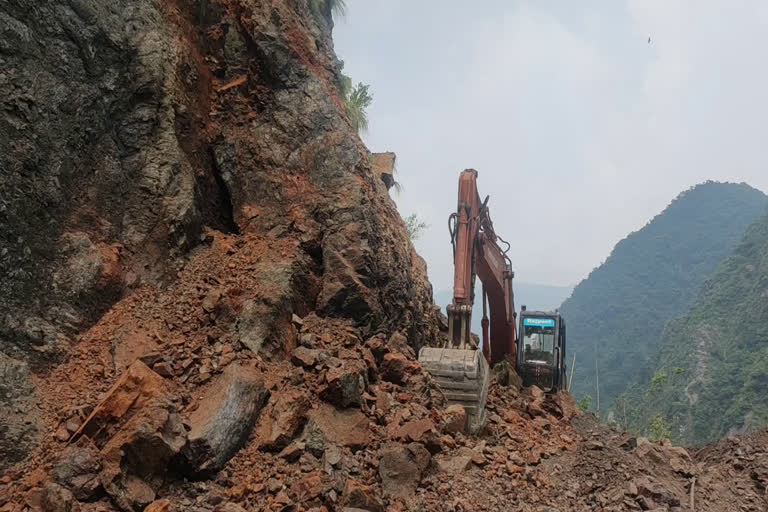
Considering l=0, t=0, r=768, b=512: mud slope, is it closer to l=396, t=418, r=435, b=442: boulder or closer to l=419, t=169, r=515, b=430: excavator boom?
l=396, t=418, r=435, b=442: boulder

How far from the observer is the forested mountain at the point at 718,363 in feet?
130

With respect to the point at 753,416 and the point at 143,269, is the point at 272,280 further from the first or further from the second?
the point at 753,416

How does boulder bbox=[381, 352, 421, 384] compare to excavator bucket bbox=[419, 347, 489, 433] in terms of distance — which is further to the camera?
excavator bucket bbox=[419, 347, 489, 433]

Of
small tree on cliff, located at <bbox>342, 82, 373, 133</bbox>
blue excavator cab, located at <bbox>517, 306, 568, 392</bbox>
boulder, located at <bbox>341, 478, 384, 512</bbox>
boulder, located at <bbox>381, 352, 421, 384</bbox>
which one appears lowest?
boulder, located at <bbox>341, 478, 384, 512</bbox>

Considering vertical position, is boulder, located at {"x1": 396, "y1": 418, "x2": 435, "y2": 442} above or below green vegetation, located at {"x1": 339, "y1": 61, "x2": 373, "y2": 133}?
below

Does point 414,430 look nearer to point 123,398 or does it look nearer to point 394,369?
point 394,369

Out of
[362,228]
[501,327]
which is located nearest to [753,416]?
[501,327]

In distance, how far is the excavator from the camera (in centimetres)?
800

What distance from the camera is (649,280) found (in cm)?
11075

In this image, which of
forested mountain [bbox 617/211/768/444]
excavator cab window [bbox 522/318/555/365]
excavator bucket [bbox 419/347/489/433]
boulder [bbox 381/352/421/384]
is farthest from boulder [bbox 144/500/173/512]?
forested mountain [bbox 617/211/768/444]

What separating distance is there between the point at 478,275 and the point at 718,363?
45.7m

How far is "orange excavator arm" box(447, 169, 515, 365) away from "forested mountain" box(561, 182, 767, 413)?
2545 inches

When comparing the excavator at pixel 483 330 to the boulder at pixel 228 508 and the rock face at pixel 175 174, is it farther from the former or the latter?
the boulder at pixel 228 508

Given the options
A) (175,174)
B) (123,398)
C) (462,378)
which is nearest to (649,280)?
(462,378)
